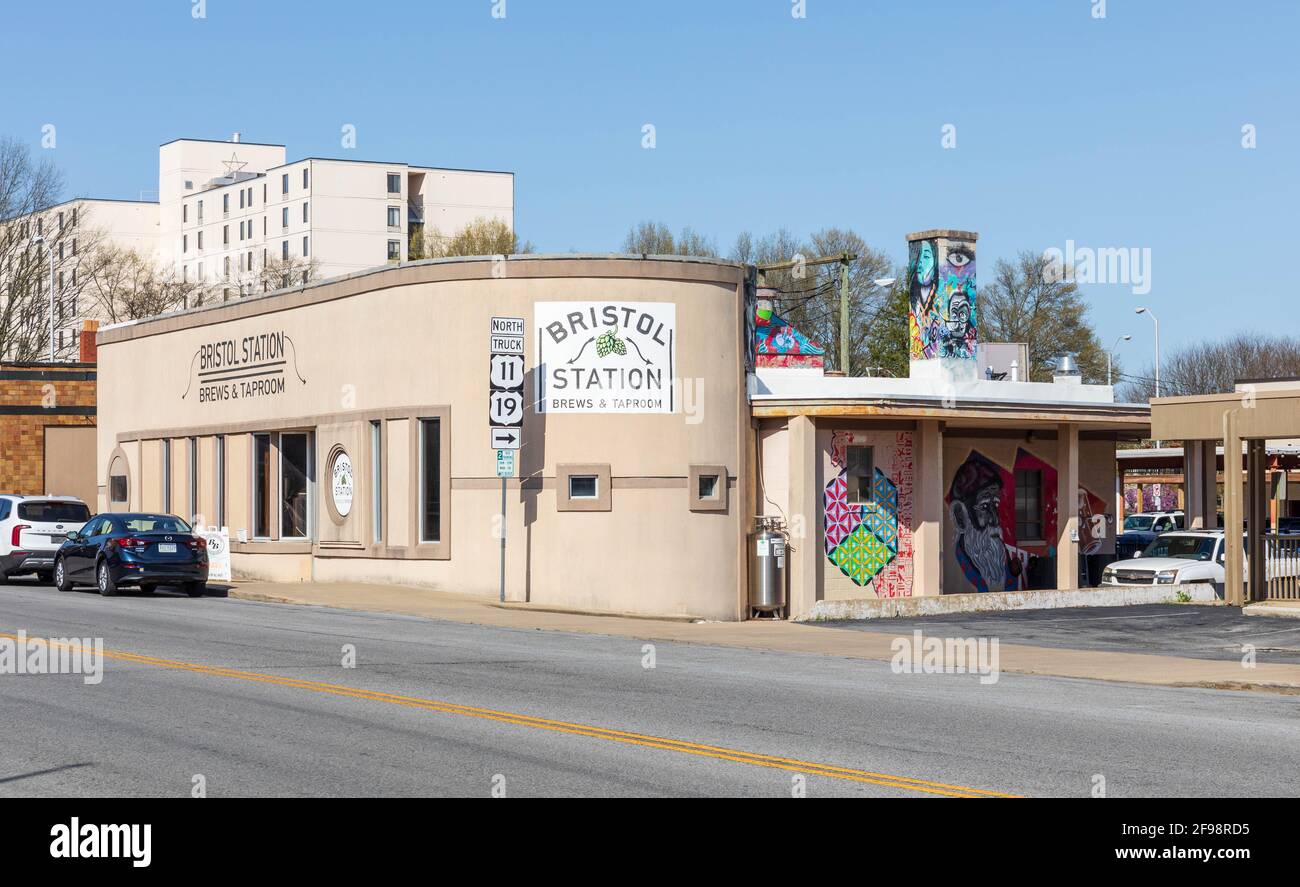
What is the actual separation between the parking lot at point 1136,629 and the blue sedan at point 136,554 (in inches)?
443

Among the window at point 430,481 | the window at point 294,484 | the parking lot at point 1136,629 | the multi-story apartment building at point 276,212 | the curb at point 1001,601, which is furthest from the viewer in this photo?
the multi-story apartment building at point 276,212

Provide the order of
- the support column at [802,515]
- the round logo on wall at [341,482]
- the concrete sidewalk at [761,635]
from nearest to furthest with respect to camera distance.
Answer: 1. the concrete sidewalk at [761,635]
2. the support column at [802,515]
3. the round logo on wall at [341,482]

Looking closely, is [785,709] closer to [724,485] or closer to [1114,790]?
[1114,790]

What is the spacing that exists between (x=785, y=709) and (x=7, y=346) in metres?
57.5

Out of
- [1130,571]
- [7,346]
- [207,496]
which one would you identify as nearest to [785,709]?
[1130,571]

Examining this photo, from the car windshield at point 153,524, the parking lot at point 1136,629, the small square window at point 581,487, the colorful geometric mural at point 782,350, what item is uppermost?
the colorful geometric mural at point 782,350

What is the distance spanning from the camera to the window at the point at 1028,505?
1195 inches

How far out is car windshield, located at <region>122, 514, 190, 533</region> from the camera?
2722 cm

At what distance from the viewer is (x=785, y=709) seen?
1354 centimetres

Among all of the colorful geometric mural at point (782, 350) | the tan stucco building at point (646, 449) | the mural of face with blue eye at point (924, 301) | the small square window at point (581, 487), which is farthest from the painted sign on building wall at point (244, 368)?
the mural of face with blue eye at point (924, 301)

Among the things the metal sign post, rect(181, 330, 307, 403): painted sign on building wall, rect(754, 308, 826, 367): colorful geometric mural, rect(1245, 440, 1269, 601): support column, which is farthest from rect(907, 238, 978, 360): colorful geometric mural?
rect(181, 330, 307, 403): painted sign on building wall

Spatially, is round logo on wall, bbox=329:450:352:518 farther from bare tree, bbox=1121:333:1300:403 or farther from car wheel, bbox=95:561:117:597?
bare tree, bbox=1121:333:1300:403

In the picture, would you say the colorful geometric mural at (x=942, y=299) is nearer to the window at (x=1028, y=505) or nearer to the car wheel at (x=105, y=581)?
the window at (x=1028, y=505)

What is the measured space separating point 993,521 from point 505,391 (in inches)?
405
